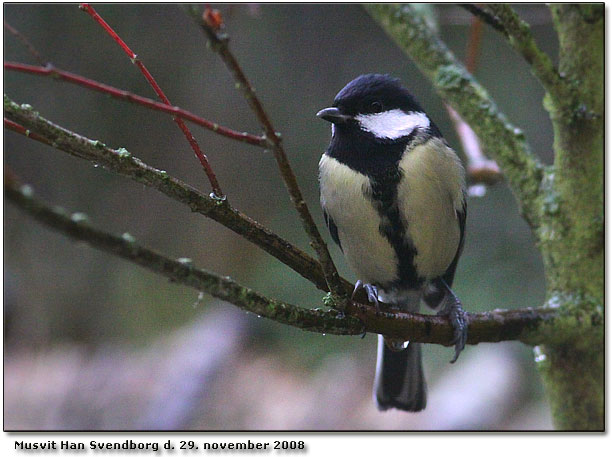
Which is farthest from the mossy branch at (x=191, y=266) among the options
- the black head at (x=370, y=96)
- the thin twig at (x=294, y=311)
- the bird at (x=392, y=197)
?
the black head at (x=370, y=96)

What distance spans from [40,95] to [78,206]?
19.8 inches

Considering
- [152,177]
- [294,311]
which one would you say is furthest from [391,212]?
[152,177]

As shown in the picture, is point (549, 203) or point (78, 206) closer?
point (549, 203)

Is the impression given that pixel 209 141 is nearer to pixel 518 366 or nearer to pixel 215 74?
pixel 215 74

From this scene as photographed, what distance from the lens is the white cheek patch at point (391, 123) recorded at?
5.05 ft

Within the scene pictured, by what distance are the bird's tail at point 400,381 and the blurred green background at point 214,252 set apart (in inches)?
9.1

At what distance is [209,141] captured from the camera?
292 centimetres

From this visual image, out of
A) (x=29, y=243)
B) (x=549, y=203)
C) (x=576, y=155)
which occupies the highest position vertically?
(x=576, y=155)

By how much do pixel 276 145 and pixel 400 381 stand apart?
1054mm

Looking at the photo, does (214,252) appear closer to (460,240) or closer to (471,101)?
(460,240)

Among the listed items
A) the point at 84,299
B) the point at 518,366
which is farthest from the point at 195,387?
the point at 518,366

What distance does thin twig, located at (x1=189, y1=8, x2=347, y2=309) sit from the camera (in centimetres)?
68

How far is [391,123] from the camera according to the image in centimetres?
158

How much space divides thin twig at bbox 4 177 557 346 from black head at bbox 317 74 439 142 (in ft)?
1.63
